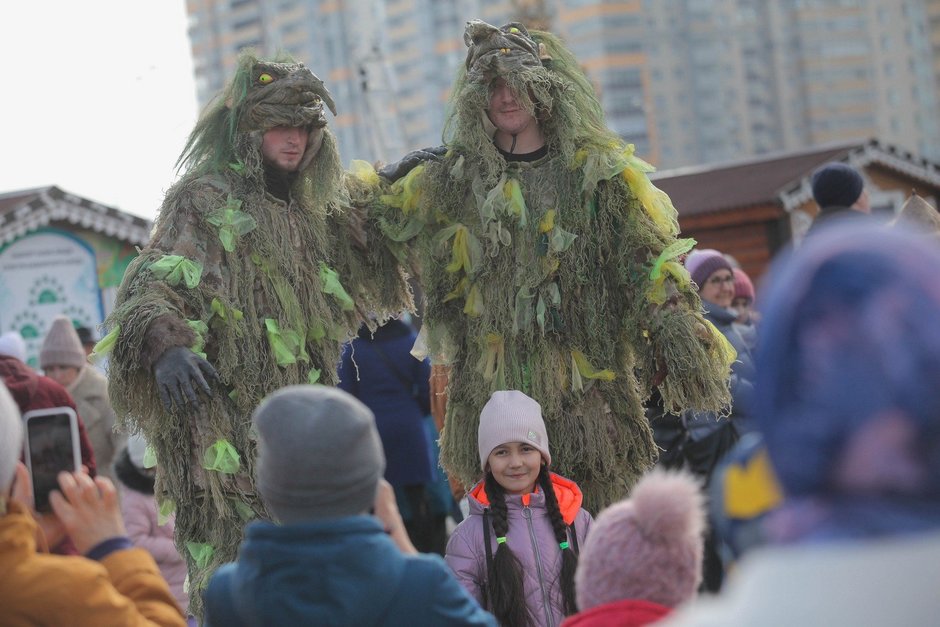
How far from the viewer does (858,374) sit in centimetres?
136

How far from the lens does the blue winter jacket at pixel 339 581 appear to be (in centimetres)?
224

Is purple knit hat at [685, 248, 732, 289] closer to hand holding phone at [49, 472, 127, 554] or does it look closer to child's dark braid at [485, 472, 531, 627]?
child's dark braid at [485, 472, 531, 627]

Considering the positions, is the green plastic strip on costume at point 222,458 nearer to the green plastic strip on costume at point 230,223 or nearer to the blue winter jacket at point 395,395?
the green plastic strip on costume at point 230,223

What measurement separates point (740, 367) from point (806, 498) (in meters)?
4.39

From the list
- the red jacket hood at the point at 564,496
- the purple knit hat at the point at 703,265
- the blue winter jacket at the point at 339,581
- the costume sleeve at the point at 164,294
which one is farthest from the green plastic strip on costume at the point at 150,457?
the purple knit hat at the point at 703,265

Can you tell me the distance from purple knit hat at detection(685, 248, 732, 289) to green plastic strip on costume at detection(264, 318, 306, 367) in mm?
2552

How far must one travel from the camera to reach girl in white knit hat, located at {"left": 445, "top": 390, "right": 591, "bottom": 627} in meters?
3.84

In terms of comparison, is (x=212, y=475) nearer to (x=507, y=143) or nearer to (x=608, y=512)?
(x=507, y=143)

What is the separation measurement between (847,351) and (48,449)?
1.74 metres

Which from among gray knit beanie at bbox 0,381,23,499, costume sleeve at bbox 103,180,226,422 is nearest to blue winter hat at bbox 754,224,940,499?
gray knit beanie at bbox 0,381,23,499

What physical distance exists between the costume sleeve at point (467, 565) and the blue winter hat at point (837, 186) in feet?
8.78

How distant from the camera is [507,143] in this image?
15.1ft

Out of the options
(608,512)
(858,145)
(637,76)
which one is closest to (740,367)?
(608,512)

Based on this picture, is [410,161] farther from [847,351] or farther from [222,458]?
[847,351]
